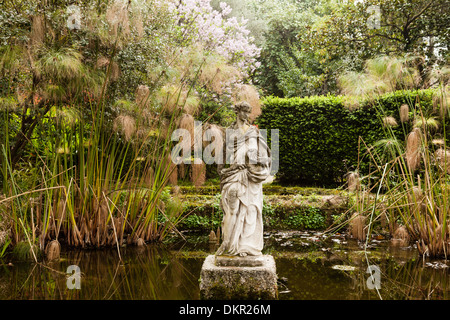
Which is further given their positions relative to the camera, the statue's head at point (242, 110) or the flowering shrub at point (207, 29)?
the flowering shrub at point (207, 29)

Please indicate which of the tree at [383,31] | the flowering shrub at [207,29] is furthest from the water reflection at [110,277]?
the tree at [383,31]

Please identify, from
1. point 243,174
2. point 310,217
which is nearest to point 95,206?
point 243,174

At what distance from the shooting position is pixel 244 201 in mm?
3432

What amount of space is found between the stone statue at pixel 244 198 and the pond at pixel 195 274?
21.2 inches

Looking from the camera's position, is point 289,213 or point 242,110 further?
point 289,213

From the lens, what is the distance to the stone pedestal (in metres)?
3.20

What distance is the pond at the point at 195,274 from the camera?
3314 mm

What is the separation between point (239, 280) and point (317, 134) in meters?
6.94

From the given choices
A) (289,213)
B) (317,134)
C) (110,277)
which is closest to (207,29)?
(317,134)

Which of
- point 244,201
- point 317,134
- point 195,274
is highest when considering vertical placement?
point 317,134

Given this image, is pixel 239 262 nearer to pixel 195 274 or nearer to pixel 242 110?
pixel 195 274

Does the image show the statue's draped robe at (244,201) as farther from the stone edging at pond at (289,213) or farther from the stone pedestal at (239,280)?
the stone edging at pond at (289,213)

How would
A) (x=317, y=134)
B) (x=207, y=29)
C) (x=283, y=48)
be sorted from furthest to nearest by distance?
(x=283, y=48) < (x=207, y=29) < (x=317, y=134)

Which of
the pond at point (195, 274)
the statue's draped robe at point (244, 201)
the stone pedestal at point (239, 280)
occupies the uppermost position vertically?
the statue's draped robe at point (244, 201)
